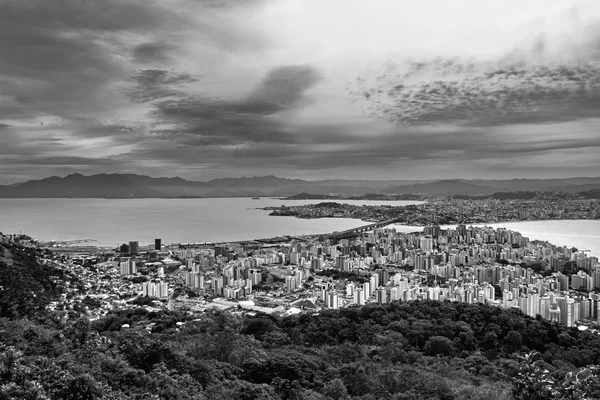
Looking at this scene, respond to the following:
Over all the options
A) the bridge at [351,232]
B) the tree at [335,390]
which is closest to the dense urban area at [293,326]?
the tree at [335,390]

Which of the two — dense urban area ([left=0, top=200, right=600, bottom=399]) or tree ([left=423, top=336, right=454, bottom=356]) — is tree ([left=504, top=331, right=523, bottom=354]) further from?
tree ([left=423, top=336, right=454, bottom=356])

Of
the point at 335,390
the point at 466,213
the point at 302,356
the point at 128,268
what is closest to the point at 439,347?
the point at 302,356

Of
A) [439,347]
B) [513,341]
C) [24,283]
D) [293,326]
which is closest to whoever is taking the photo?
[439,347]

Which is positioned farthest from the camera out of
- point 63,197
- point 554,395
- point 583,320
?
point 63,197

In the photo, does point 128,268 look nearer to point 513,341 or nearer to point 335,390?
point 513,341

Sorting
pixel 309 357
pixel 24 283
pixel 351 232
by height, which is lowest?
pixel 351 232

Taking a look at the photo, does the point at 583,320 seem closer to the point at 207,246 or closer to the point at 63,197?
the point at 207,246

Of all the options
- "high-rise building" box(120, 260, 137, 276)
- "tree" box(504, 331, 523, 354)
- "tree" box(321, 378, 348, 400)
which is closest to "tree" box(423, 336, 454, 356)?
"tree" box(504, 331, 523, 354)

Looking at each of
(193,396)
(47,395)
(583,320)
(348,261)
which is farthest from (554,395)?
(348,261)
